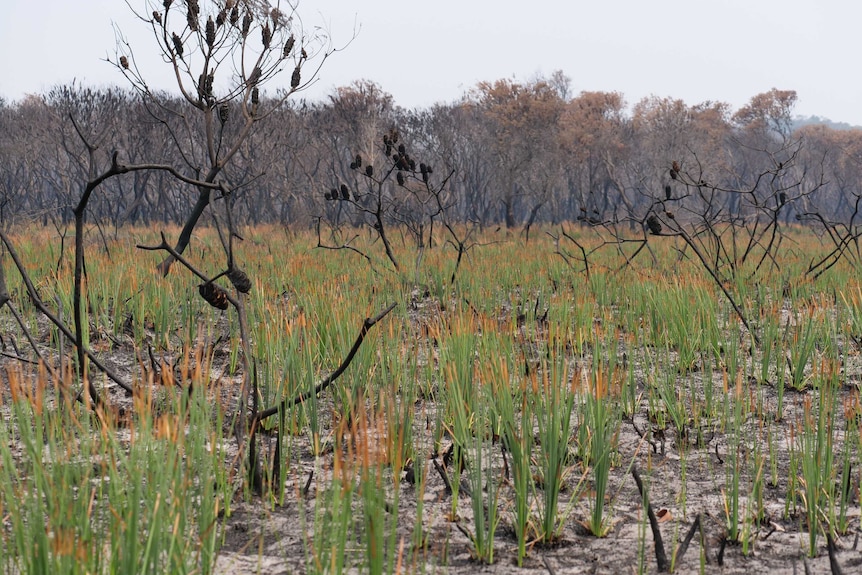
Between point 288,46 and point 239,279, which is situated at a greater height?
point 288,46

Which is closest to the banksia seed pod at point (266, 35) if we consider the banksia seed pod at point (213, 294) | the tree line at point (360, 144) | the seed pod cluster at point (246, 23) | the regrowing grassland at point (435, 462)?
the seed pod cluster at point (246, 23)

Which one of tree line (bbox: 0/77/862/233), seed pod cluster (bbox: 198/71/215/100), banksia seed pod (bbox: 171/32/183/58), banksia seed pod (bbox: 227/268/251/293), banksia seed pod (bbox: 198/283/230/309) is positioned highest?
tree line (bbox: 0/77/862/233)

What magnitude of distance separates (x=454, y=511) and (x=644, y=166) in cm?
5189

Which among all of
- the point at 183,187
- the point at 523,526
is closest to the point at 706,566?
the point at 523,526

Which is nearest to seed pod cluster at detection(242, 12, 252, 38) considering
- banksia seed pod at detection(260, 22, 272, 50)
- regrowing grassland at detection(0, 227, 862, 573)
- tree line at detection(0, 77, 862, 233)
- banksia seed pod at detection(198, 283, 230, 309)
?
banksia seed pod at detection(260, 22, 272, 50)

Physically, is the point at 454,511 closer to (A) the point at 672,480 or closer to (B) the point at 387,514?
(B) the point at 387,514

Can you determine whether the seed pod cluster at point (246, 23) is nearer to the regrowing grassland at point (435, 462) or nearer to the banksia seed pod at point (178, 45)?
the banksia seed pod at point (178, 45)

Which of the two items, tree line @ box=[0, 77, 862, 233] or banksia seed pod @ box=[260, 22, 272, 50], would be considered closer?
banksia seed pod @ box=[260, 22, 272, 50]

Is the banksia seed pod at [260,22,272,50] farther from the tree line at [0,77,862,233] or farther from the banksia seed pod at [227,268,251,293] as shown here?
the tree line at [0,77,862,233]

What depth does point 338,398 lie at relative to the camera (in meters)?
3.36

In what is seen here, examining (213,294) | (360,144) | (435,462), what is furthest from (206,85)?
(360,144)

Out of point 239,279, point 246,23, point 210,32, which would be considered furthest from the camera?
point 246,23

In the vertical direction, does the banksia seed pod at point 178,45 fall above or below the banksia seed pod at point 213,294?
above

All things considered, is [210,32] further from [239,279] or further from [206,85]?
[239,279]
